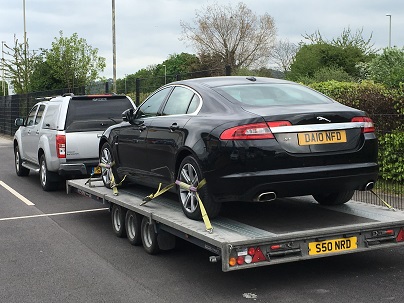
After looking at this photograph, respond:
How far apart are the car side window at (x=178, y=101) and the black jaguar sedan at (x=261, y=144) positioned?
0.06 ft

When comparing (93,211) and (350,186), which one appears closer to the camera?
(350,186)

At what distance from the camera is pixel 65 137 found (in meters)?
11.3

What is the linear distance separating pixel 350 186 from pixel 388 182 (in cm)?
536

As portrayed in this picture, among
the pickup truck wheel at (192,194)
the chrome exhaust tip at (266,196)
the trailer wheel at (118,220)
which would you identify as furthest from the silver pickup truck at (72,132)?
the chrome exhaust tip at (266,196)

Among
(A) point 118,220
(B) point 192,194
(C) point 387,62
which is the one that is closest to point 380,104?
(A) point 118,220

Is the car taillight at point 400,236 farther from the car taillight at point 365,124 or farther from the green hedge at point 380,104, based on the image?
the green hedge at point 380,104

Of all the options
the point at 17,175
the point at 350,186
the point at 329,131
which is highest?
the point at 329,131

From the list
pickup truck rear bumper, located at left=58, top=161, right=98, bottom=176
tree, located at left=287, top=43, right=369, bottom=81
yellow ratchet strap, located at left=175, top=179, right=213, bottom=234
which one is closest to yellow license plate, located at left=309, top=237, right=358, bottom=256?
yellow ratchet strap, located at left=175, top=179, right=213, bottom=234

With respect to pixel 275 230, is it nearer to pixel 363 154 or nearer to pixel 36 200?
pixel 363 154

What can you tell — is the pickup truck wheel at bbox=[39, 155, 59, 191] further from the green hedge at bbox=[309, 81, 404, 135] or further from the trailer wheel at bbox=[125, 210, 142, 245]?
the green hedge at bbox=[309, 81, 404, 135]

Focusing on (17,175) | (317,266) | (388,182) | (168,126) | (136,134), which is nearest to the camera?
(317,266)

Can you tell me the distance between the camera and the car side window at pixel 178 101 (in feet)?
22.5

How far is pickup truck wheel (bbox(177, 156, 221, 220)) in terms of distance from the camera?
5941 mm

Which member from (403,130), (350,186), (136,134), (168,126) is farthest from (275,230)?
(403,130)
